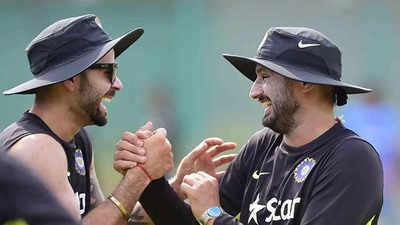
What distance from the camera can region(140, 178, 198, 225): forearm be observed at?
4.70m

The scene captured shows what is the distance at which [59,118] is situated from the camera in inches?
173

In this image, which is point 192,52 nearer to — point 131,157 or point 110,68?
point 110,68

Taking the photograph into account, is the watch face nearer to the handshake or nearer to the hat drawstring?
the handshake

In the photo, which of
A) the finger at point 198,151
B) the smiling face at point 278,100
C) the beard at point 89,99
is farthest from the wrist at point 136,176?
the smiling face at point 278,100

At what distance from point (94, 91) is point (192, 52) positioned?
8.75m

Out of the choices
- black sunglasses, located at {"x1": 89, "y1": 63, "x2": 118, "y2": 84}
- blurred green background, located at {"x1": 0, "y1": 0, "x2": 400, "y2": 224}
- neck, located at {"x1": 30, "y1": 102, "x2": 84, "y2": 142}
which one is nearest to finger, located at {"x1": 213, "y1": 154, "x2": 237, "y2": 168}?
black sunglasses, located at {"x1": 89, "y1": 63, "x2": 118, "y2": 84}

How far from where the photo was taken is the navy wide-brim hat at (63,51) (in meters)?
4.42

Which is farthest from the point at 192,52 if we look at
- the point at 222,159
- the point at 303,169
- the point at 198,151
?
the point at 303,169

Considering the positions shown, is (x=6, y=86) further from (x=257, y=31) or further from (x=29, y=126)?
(x=29, y=126)

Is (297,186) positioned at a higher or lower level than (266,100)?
lower

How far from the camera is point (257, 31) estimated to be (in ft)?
44.1

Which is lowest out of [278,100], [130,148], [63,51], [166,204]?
[166,204]

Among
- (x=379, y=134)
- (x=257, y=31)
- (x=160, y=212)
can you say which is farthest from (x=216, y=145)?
(x=257, y=31)

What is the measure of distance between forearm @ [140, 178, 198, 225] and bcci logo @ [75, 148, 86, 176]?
1.18ft
